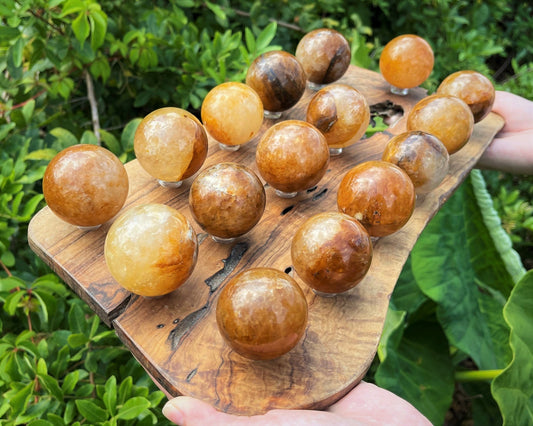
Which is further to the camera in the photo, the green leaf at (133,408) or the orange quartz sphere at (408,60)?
the orange quartz sphere at (408,60)

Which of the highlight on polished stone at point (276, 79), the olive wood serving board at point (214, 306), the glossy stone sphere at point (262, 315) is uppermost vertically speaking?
the highlight on polished stone at point (276, 79)

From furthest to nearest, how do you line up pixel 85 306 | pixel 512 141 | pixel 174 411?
pixel 512 141
pixel 85 306
pixel 174 411

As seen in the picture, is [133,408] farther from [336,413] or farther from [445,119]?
[445,119]

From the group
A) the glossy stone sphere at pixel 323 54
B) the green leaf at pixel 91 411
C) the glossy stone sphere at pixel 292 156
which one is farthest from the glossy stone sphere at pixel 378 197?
the green leaf at pixel 91 411

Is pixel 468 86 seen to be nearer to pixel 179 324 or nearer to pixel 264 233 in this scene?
pixel 264 233

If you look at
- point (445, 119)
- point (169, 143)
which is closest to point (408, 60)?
point (445, 119)

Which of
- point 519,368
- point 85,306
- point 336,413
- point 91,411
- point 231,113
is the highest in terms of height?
point 231,113

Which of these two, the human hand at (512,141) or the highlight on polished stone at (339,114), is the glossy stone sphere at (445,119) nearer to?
the highlight on polished stone at (339,114)
